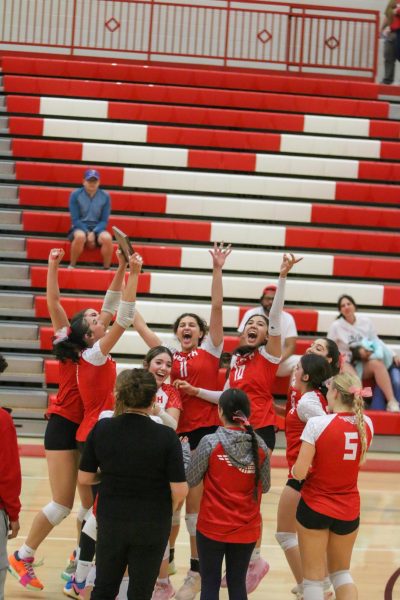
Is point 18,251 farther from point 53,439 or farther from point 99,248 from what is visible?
point 53,439

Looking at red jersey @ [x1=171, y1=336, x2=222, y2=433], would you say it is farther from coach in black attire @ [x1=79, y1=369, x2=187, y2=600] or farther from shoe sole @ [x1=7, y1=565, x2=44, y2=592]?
coach in black attire @ [x1=79, y1=369, x2=187, y2=600]

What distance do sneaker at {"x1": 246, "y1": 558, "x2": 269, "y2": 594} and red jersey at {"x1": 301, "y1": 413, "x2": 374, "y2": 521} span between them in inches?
31.0

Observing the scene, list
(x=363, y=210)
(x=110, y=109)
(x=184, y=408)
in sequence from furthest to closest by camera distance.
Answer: (x=110, y=109), (x=363, y=210), (x=184, y=408)

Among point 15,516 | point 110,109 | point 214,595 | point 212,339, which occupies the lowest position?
point 214,595

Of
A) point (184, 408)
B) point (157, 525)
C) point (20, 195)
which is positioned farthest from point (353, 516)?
point (20, 195)

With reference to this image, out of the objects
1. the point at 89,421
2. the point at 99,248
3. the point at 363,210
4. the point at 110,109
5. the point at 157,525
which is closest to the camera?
the point at 157,525

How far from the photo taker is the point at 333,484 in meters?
3.99

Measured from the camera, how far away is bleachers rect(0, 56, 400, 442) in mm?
9148

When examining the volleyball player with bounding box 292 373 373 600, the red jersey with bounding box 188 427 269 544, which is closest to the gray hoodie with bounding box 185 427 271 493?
the red jersey with bounding box 188 427 269 544

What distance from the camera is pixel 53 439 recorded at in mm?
4746

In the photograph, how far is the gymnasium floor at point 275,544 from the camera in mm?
4906

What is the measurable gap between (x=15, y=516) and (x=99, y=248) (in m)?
5.78

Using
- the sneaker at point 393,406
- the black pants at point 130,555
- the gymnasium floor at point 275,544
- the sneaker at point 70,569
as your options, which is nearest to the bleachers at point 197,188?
the sneaker at point 393,406

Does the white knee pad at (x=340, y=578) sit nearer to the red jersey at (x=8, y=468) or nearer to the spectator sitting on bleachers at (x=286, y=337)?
the red jersey at (x=8, y=468)
